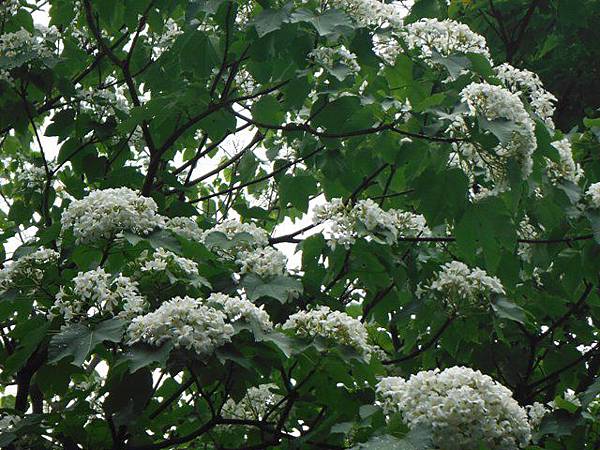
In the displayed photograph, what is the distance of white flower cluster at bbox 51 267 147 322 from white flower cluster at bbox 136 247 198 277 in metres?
0.14

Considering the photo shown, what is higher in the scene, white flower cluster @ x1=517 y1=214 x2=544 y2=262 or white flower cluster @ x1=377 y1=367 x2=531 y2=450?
white flower cluster @ x1=517 y1=214 x2=544 y2=262

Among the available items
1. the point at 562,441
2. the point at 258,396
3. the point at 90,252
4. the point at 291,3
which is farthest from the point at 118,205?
the point at 562,441

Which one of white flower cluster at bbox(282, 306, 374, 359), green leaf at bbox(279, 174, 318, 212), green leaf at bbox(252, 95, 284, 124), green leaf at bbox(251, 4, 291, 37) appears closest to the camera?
white flower cluster at bbox(282, 306, 374, 359)

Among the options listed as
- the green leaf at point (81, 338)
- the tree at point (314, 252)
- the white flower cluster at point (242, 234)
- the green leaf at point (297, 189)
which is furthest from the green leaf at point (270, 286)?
the green leaf at point (297, 189)

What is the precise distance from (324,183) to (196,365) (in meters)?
1.54

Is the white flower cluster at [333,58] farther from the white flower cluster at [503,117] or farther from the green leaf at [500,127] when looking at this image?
the green leaf at [500,127]

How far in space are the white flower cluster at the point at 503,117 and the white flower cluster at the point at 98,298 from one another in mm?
1385

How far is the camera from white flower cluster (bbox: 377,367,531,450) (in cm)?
270

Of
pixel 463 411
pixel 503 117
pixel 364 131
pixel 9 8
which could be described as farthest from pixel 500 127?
pixel 9 8

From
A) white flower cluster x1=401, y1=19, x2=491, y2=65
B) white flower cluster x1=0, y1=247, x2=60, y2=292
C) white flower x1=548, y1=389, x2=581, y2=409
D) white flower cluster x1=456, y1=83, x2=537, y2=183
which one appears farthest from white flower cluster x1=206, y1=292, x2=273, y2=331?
white flower x1=548, y1=389, x2=581, y2=409

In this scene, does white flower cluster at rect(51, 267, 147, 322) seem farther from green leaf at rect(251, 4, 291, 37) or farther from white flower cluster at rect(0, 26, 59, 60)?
white flower cluster at rect(0, 26, 59, 60)

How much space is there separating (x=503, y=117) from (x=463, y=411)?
3.85 ft

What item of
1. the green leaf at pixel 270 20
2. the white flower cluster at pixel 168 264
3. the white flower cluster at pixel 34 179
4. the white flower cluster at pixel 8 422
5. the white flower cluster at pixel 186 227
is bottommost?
the white flower cluster at pixel 8 422

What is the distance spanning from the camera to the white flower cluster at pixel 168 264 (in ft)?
10.9
